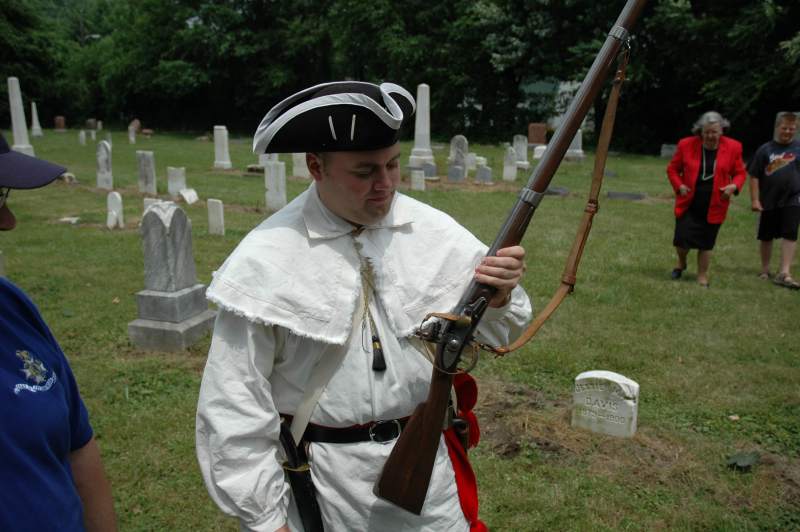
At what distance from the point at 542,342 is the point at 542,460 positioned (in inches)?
79.3

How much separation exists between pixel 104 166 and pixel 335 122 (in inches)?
604

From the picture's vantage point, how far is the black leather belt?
2014mm

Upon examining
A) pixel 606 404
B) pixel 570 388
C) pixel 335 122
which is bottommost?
pixel 570 388

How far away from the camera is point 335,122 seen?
189 centimetres

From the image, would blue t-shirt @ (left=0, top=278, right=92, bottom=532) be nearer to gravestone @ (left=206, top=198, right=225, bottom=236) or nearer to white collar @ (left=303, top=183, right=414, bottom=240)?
white collar @ (left=303, top=183, right=414, bottom=240)

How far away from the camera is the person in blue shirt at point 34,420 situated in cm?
151

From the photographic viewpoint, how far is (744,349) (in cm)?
609

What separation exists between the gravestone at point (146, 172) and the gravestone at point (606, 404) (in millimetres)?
12341

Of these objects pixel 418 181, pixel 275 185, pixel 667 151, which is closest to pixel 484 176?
pixel 418 181

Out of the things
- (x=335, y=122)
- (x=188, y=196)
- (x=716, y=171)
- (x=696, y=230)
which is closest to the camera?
(x=335, y=122)

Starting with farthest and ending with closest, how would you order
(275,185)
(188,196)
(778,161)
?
(188,196), (275,185), (778,161)

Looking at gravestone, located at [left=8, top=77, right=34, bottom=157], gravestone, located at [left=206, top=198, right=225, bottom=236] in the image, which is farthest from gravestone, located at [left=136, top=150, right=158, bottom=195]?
gravestone, located at [left=8, top=77, right=34, bottom=157]

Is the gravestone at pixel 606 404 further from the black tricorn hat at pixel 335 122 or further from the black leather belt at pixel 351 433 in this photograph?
the black tricorn hat at pixel 335 122

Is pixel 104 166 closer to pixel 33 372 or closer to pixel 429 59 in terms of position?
pixel 33 372
